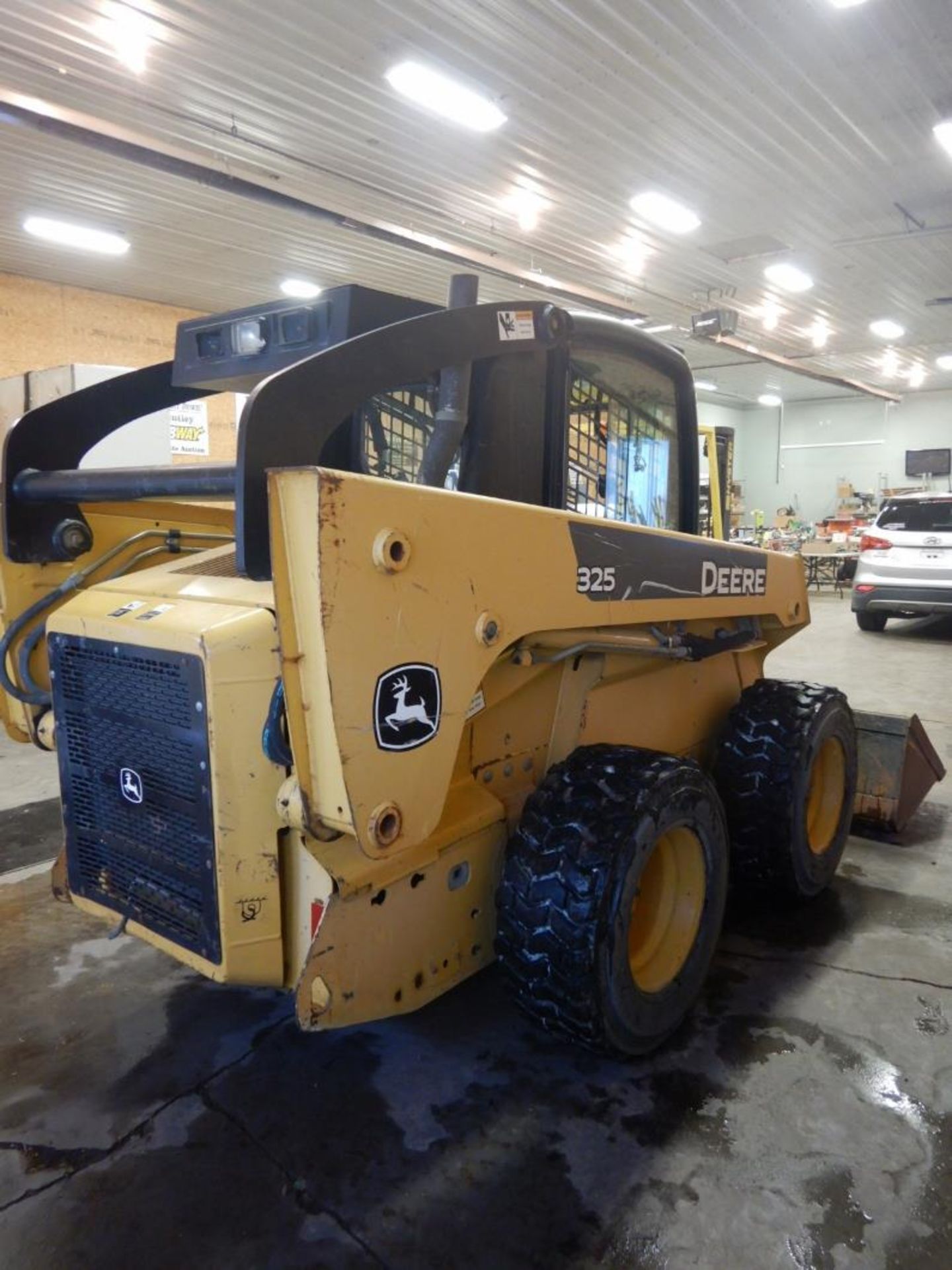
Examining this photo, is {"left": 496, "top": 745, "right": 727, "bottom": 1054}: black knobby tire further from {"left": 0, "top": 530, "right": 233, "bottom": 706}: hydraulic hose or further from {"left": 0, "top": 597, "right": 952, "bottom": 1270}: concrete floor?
{"left": 0, "top": 530, "right": 233, "bottom": 706}: hydraulic hose

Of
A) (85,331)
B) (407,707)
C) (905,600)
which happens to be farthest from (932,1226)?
(85,331)

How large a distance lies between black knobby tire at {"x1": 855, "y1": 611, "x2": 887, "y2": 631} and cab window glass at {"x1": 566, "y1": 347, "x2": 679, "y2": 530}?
9146mm

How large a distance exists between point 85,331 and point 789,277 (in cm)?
944

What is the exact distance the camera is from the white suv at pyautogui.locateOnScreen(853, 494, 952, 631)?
9.95 meters

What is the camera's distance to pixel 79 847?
2.40m

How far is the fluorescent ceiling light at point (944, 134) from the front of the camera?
7.04 meters

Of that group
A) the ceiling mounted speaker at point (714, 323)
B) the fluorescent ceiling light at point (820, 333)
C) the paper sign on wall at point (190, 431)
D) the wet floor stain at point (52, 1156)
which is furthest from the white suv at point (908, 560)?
the wet floor stain at point (52, 1156)

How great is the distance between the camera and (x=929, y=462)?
23453mm

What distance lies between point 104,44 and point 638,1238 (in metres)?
6.99

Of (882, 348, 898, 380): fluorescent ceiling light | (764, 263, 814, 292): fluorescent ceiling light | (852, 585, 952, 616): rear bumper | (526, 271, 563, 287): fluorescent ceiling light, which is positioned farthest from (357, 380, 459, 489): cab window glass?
(882, 348, 898, 380): fluorescent ceiling light

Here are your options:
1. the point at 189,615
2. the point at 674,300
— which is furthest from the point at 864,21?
the point at 674,300

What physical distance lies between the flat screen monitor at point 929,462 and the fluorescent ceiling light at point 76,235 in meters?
21.2

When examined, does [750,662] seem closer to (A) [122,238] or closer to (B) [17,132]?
(B) [17,132]

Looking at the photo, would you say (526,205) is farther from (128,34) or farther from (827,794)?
(827,794)
